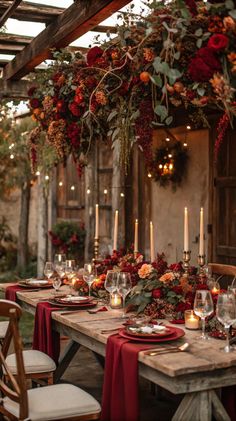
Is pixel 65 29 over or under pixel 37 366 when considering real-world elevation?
over

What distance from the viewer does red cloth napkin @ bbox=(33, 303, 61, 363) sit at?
12.7 ft

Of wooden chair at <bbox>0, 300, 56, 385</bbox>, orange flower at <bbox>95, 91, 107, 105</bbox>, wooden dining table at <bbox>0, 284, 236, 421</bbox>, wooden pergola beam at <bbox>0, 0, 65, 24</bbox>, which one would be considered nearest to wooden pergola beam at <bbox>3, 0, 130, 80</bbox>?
wooden pergola beam at <bbox>0, 0, 65, 24</bbox>

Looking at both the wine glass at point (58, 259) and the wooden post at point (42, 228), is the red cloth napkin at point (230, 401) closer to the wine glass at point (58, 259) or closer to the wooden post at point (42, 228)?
the wine glass at point (58, 259)

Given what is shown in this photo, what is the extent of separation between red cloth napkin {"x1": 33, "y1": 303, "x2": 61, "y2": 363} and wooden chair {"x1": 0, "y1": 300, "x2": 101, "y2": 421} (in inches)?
29.7

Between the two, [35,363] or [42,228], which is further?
[42,228]

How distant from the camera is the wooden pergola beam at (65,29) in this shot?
12.2ft

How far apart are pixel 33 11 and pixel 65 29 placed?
28 centimetres

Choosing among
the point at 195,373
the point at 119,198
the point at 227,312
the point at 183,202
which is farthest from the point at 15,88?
the point at 195,373

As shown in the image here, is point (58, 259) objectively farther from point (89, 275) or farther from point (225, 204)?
point (225, 204)

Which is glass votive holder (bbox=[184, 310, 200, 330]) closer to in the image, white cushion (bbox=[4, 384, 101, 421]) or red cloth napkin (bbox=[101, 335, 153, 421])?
red cloth napkin (bbox=[101, 335, 153, 421])

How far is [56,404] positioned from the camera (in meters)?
2.97

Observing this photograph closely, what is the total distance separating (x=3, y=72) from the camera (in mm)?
6414

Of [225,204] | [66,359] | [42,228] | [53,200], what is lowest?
[66,359]

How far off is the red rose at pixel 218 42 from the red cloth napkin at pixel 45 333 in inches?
73.5
